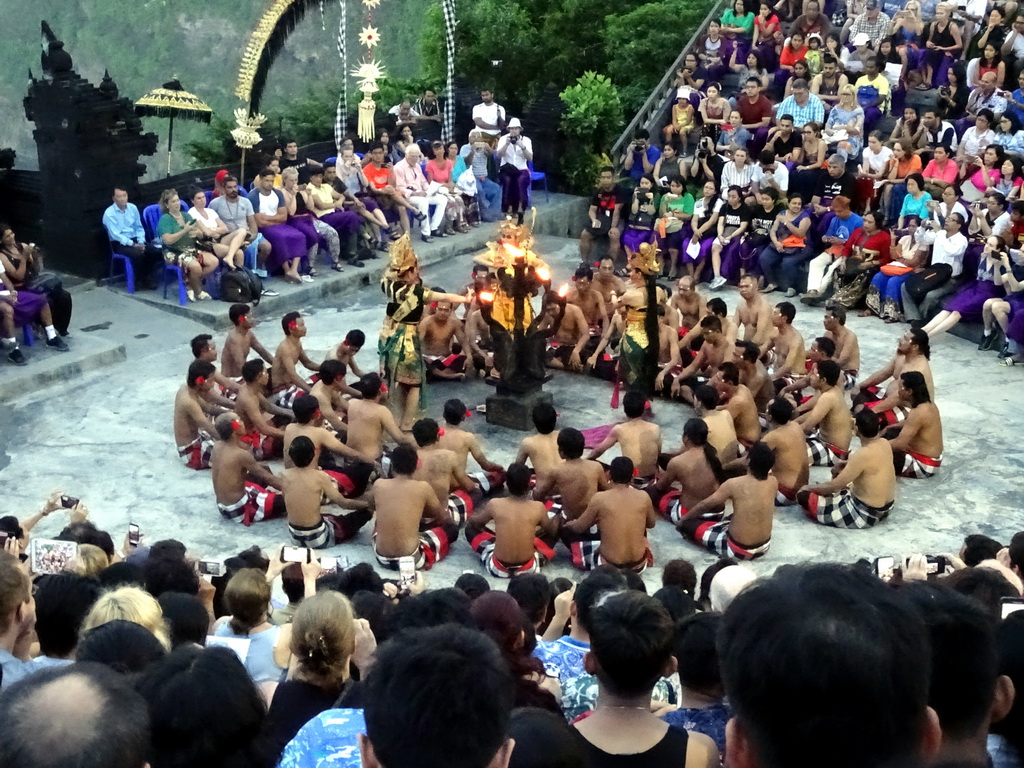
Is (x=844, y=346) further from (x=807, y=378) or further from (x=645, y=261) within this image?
(x=645, y=261)

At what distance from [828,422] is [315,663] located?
5994mm

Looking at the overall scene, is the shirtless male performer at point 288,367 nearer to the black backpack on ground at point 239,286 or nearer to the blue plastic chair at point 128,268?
the black backpack on ground at point 239,286

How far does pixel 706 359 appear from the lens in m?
10.3

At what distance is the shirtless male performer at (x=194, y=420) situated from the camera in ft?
29.2

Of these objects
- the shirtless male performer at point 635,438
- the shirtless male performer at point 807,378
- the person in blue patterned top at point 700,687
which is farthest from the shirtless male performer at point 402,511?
the person in blue patterned top at point 700,687

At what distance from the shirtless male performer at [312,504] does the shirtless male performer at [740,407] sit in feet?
9.19

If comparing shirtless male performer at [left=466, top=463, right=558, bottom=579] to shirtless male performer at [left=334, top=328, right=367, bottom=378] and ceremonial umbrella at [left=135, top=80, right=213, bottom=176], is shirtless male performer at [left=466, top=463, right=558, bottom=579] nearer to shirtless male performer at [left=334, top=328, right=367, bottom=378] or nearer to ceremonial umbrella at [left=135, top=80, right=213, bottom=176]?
shirtless male performer at [left=334, top=328, right=367, bottom=378]

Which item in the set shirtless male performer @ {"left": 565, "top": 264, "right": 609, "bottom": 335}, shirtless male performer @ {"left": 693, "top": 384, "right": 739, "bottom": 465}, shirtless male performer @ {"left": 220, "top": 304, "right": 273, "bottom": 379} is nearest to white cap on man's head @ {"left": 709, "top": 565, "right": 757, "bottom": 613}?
shirtless male performer @ {"left": 693, "top": 384, "right": 739, "bottom": 465}

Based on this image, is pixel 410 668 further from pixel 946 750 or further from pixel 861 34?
pixel 861 34

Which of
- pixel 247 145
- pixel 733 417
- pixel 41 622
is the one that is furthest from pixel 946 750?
pixel 247 145

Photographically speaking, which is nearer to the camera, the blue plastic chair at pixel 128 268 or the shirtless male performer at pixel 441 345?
the shirtless male performer at pixel 441 345

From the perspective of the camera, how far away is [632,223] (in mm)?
14695

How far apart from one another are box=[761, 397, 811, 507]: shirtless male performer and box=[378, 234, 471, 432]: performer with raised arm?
2.90 m

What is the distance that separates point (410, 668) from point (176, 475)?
6943 millimetres
